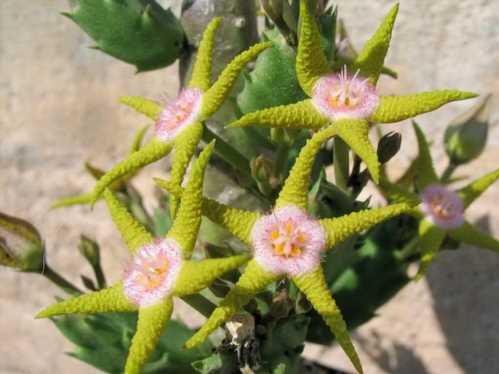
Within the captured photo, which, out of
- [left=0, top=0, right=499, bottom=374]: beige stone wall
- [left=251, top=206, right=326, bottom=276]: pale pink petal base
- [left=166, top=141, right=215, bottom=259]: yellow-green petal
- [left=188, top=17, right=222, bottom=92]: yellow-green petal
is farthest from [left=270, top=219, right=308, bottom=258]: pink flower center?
[left=0, top=0, right=499, bottom=374]: beige stone wall

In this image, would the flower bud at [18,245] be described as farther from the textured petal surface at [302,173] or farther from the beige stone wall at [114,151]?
the beige stone wall at [114,151]

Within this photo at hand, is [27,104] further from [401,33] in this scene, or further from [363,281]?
[363,281]

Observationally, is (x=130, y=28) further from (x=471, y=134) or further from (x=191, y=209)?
(x=471, y=134)

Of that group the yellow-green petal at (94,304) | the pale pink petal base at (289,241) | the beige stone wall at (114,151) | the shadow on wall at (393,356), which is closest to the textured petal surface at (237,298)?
the pale pink petal base at (289,241)

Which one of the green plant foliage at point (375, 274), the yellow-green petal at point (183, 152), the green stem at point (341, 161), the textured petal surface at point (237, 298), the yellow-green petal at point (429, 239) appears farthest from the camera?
the green plant foliage at point (375, 274)

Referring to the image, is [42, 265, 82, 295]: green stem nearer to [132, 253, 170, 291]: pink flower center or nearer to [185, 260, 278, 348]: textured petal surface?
[132, 253, 170, 291]: pink flower center
